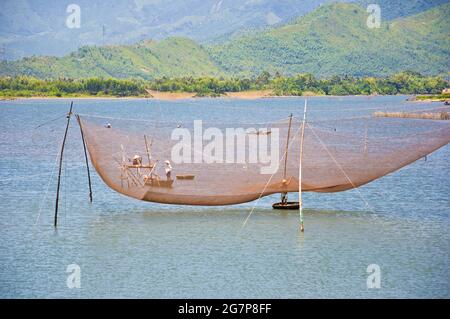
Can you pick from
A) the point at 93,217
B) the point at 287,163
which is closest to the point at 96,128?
the point at 93,217

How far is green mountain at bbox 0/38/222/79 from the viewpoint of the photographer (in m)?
150

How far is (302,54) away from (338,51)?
719 centimetres

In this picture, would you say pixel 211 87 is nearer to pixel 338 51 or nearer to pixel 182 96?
pixel 182 96

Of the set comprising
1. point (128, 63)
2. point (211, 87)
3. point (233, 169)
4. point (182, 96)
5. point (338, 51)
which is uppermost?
point (338, 51)

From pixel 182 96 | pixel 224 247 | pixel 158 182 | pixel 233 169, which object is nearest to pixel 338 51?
pixel 182 96

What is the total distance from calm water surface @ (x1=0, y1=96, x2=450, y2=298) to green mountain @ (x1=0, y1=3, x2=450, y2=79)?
135 meters

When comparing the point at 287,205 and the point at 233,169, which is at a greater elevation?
the point at 233,169

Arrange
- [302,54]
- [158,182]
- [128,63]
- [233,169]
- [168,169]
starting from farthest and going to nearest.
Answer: [302,54] < [128,63] < [233,169] < [168,169] < [158,182]

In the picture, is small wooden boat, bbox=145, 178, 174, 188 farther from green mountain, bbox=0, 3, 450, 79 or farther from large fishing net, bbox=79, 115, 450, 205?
green mountain, bbox=0, 3, 450, 79

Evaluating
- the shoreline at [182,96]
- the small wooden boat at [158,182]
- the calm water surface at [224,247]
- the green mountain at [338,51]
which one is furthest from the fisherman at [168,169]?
the green mountain at [338,51]

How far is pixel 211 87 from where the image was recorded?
391ft

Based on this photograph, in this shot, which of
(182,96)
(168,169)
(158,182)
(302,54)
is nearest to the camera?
(158,182)

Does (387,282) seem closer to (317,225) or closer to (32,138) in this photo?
(317,225)

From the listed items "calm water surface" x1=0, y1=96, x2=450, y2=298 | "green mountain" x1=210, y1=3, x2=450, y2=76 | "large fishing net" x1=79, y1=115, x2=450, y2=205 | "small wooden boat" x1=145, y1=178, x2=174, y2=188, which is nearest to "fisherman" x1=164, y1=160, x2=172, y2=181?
"large fishing net" x1=79, y1=115, x2=450, y2=205
